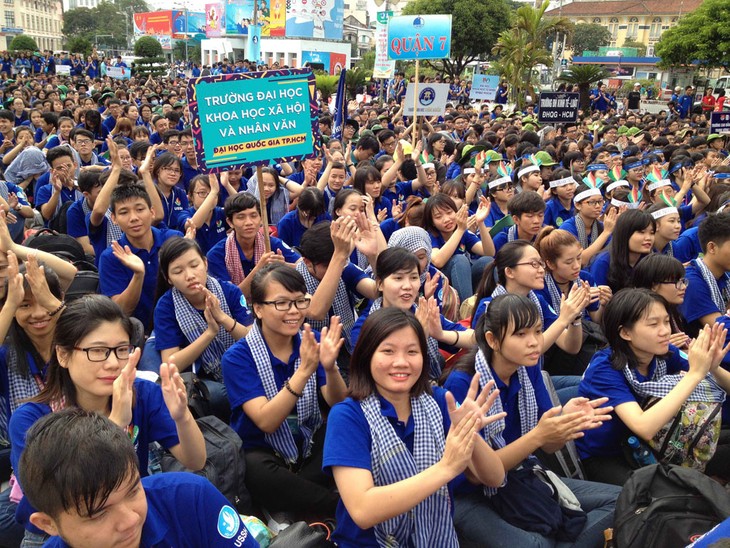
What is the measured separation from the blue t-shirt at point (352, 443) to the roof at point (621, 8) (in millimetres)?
88664

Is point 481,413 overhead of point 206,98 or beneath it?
beneath

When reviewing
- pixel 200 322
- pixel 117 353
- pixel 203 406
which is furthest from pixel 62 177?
pixel 117 353

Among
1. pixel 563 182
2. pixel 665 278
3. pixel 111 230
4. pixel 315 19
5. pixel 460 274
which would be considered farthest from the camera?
pixel 315 19

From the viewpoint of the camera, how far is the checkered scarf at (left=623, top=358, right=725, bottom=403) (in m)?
3.10

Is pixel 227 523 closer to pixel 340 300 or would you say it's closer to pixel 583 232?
pixel 340 300

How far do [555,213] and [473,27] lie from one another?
34.7 metres

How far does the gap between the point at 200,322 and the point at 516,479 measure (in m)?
1.95

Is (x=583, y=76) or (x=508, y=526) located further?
(x=583, y=76)

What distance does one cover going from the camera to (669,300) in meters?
4.07

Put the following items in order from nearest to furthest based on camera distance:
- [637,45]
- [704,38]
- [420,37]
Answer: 1. [420,37]
2. [704,38]
3. [637,45]

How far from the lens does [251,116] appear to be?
4.60 metres

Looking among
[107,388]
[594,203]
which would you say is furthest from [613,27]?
[107,388]

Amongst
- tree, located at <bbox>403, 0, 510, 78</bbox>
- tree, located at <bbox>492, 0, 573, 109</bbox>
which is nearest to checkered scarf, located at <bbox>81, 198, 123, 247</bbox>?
tree, located at <bbox>492, 0, 573, 109</bbox>

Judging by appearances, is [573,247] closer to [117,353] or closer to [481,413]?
[481,413]
